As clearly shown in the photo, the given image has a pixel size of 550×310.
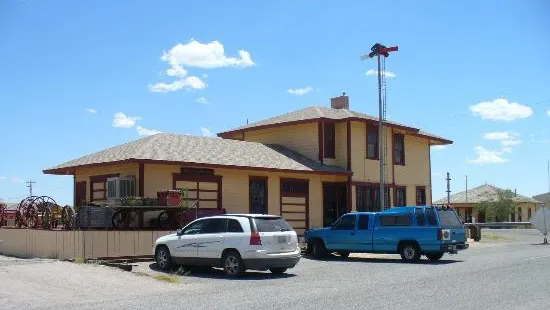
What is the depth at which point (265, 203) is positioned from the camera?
27141mm

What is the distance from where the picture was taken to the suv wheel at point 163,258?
17.8 metres

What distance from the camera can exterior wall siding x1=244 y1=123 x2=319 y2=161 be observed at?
30.7 metres

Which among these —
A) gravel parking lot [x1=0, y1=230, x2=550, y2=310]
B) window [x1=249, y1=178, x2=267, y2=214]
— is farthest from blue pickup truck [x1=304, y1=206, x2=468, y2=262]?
window [x1=249, y1=178, x2=267, y2=214]

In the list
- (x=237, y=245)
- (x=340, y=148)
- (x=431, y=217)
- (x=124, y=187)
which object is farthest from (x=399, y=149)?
(x=237, y=245)

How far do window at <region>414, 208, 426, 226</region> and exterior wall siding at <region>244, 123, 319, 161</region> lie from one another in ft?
31.3

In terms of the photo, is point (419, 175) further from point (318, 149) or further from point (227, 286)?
point (227, 286)

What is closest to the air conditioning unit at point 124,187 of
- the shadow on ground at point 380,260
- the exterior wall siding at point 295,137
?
the shadow on ground at point 380,260

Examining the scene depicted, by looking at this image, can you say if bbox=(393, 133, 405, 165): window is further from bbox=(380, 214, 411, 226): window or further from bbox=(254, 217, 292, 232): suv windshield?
bbox=(254, 217, 292, 232): suv windshield

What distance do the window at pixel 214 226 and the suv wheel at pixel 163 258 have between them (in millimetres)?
1329

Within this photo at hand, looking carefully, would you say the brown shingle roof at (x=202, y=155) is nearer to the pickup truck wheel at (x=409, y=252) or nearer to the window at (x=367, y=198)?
the window at (x=367, y=198)

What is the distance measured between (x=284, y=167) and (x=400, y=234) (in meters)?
6.98

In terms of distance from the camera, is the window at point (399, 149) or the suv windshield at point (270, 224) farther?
the window at point (399, 149)

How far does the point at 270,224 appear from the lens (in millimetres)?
16859

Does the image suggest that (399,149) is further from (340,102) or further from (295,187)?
(295,187)
